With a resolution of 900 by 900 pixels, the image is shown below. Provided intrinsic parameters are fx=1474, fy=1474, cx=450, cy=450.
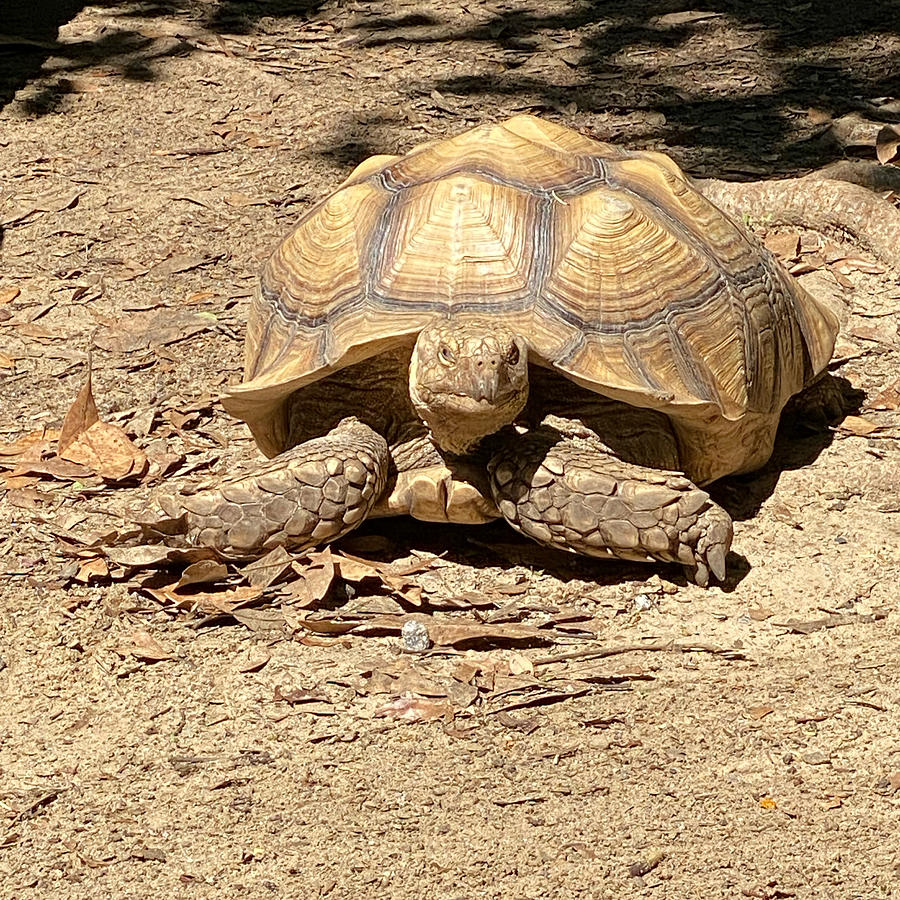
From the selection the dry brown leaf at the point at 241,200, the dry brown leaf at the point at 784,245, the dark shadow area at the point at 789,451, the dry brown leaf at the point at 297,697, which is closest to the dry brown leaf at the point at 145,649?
the dry brown leaf at the point at 297,697

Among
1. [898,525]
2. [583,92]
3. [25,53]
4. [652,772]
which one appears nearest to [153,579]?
[652,772]

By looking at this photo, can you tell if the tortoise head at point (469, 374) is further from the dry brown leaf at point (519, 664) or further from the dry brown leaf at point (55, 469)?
the dry brown leaf at point (55, 469)

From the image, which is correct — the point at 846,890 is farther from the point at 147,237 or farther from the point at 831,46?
the point at 831,46

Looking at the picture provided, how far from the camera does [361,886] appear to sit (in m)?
2.82

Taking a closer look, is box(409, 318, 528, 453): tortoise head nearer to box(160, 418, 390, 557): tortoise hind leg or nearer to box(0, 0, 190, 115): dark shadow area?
box(160, 418, 390, 557): tortoise hind leg

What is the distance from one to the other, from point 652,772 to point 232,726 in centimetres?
97

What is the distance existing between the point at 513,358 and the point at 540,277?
1.13ft

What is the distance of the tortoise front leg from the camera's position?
387 centimetres

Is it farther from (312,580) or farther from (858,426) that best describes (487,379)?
(858,426)

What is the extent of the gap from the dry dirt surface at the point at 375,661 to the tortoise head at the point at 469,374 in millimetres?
501

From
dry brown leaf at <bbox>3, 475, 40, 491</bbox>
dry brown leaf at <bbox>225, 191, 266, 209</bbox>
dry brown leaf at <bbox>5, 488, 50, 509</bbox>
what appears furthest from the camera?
dry brown leaf at <bbox>225, 191, 266, 209</bbox>

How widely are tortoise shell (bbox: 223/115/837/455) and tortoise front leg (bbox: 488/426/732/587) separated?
0.23 metres

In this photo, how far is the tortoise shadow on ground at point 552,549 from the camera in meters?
4.13

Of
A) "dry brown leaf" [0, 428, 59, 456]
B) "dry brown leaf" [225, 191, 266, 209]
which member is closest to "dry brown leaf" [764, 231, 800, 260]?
"dry brown leaf" [225, 191, 266, 209]
